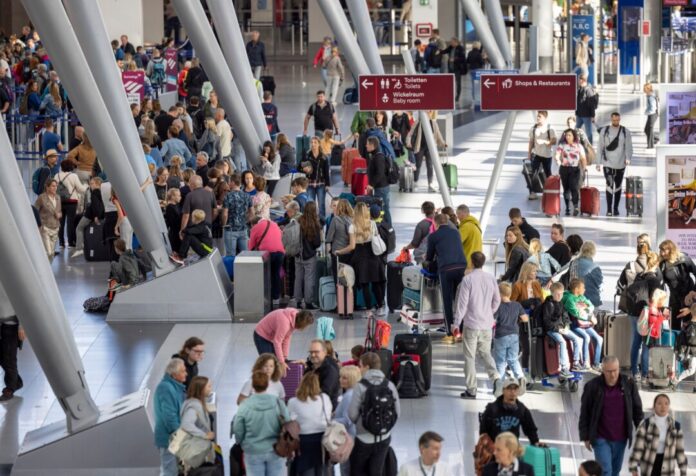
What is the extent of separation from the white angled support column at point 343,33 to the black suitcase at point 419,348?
12.7 metres

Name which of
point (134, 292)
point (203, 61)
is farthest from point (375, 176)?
point (134, 292)

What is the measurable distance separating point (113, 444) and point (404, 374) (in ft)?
10.7

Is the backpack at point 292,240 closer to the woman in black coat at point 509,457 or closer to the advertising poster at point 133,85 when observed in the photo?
the woman in black coat at point 509,457

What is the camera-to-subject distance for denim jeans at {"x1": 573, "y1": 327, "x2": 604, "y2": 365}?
1495 centimetres

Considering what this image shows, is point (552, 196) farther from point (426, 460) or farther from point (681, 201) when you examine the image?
point (426, 460)

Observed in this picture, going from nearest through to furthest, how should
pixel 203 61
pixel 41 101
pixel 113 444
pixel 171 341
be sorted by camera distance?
1. pixel 113 444
2. pixel 171 341
3. pixel 203 61
4. pixel 41 101

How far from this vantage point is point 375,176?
23062 millimetres

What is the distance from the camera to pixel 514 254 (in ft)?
55.1

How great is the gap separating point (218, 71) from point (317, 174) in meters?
2.25

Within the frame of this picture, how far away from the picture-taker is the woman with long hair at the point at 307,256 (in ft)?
60.6

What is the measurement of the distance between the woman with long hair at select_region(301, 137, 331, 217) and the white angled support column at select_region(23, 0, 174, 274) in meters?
5.50

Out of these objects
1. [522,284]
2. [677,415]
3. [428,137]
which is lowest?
[677,415]

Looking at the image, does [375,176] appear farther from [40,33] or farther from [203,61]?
[40,33]

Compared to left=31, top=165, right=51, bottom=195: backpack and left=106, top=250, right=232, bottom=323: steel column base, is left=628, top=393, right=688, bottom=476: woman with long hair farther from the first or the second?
left=31, top=165, right=51, bottom=195: backpack
